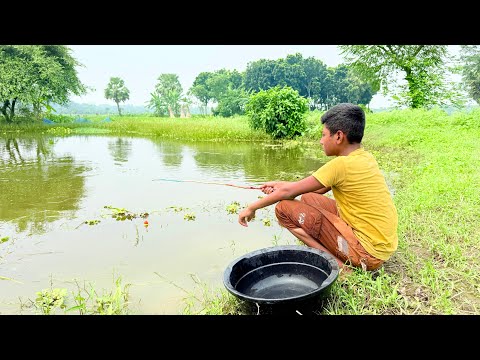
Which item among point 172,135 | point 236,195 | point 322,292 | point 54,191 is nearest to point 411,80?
point 172,135

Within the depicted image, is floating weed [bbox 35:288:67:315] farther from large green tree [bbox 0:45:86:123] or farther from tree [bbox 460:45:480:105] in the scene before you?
tree [bbox 460:45:480:105]

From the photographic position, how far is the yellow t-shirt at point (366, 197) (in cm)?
221

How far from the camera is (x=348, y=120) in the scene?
2264 millimetres

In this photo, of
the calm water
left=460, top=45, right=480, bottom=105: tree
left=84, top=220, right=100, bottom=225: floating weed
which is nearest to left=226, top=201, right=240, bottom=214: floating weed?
the calm water

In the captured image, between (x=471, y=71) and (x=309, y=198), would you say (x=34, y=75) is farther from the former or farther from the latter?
(x=471, y=71)

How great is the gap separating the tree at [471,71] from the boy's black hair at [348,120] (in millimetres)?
33392

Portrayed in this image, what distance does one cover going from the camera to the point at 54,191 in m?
5.62

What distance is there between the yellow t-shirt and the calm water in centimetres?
113

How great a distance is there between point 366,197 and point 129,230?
2649 millimetres

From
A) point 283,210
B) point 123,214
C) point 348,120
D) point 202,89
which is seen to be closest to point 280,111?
point 123,214

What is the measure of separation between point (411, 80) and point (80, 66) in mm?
20692

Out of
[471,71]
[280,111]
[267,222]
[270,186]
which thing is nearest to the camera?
[270,186]

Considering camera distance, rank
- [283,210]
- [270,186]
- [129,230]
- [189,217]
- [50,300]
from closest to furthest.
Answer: [50,300] < [283,210] < [270,186] < [129,230] < [189,217]
